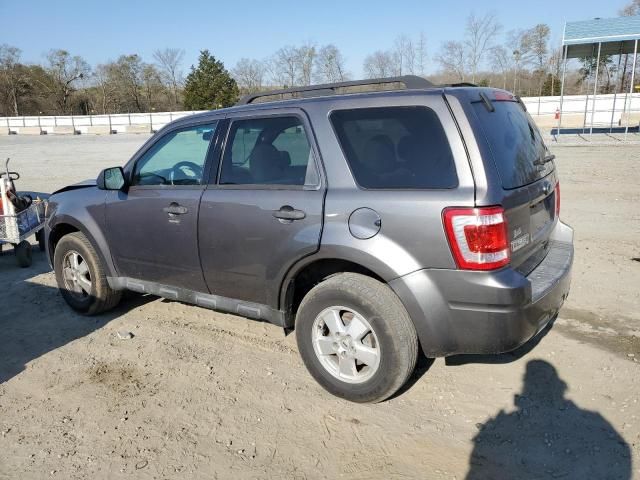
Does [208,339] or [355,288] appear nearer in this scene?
[355,288]

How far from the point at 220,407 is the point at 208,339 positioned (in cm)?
107

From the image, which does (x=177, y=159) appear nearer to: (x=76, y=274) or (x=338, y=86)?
(x=338, y=86)

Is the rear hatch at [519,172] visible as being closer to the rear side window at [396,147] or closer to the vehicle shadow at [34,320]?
the rear side window at [396,147]

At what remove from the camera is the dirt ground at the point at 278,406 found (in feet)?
9.14

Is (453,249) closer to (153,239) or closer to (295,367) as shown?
(295,367)

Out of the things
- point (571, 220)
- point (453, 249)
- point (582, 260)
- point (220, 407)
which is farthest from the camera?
point (571, 220)

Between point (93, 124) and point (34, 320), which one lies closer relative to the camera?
Answer: point (34, 320)

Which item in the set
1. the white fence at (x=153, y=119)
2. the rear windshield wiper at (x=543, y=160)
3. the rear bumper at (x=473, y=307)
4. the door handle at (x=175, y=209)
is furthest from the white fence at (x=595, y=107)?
the door handle at (x=175, y=209)

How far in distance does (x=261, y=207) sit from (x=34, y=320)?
2.88 metres

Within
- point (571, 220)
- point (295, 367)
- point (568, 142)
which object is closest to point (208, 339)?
point (295, 367)

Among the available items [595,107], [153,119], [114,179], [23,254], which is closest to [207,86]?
[153,119]

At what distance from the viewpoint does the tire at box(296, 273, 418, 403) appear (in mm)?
3037

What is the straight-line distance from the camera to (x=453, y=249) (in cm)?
279

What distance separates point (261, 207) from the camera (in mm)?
3475
